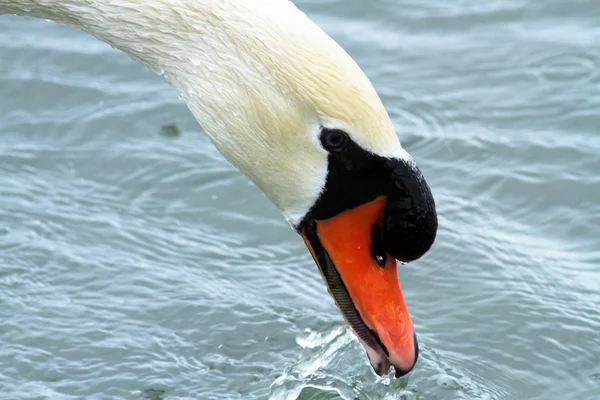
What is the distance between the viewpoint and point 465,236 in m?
8.29

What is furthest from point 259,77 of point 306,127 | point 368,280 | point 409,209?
point 368,280

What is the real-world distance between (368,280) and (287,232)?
9.98 feet

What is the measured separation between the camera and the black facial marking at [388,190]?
5.08 meters

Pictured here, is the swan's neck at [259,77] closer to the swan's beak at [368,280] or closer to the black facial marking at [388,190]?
the black facial marking at [388,190]

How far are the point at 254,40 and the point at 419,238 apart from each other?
1.05 metres

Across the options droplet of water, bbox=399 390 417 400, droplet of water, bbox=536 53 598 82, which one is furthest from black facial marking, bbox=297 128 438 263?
droplet of water, bbox=536 53 598 82

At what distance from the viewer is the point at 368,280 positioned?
5414mm

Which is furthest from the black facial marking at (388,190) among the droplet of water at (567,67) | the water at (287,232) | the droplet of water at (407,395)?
the droplet of water at (567,67)

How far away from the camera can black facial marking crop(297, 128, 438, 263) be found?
508 cm

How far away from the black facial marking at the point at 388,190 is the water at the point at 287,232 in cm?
185

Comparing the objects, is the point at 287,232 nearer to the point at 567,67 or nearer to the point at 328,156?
the point at 567,67

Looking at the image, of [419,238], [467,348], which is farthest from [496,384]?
[419,238]

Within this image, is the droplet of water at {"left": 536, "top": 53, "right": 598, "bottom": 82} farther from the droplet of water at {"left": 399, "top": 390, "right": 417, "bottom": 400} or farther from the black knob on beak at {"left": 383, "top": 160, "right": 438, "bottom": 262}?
the black knob on beak at {"left": 383, "top": 160, "right": 438, "bottom": 262}

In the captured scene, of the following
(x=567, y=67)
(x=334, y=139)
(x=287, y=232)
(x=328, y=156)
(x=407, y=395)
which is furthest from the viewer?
(x=567, y=67)
